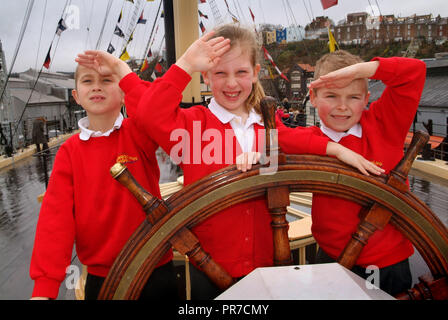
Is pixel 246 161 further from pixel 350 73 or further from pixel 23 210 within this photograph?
pixel 23 210

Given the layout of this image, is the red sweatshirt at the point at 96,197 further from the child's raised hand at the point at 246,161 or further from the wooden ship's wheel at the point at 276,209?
the child's raised hand at the point at 246,161

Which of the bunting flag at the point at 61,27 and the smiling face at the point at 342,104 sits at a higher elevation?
the bunting flag at the point at 61,27

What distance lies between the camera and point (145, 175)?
40.8 inches

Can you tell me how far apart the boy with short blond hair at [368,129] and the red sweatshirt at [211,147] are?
17 cm

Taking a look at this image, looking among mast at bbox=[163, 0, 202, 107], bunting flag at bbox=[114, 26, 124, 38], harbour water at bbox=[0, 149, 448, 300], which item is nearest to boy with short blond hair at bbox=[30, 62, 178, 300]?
harbour water at bbox=[0, 149, 448, 300]

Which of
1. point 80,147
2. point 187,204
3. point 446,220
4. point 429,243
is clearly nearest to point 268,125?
point 187,204

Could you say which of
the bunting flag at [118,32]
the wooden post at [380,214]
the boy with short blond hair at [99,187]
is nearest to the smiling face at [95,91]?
the boy with short blond hair at [99,187]

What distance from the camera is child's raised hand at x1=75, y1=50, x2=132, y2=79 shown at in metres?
0.89

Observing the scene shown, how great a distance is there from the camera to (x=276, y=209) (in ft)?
2.42

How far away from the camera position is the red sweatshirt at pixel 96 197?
35.2 inches

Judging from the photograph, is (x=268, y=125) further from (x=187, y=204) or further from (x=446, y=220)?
(x=446, y=220)

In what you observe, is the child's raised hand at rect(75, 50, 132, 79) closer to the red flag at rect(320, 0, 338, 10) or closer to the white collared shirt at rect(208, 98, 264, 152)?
the white collared shirt at rect(208, 98, 264, 152)

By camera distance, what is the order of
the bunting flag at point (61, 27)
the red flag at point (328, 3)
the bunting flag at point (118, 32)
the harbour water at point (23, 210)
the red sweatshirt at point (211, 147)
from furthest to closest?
the bunting flag at point (118, 32) → the bunting flag at point (61, 27) → the red flag at point (328, 3) → the harbour water at point (23, 210) → the red sweatshirt at point (211, 147)

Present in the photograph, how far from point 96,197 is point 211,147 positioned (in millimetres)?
376
